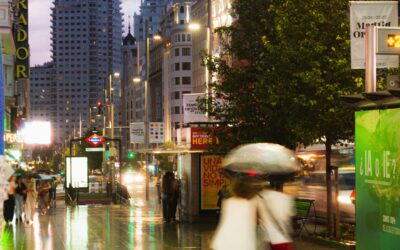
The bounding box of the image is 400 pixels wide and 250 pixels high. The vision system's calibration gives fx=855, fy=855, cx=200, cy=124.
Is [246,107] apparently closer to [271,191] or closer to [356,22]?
[356,22]

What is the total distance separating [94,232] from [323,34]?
30.1 feet

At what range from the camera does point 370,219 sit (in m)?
14.1

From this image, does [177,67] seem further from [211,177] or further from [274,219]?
[274,219]

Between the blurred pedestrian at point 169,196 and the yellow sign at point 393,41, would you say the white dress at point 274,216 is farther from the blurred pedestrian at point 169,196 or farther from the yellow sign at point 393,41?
the blurred pedestrian at point 169,196

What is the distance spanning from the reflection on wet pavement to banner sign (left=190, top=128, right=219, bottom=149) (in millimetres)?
2539

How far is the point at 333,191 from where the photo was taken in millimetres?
26562

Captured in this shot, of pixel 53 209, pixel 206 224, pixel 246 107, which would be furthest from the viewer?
pixel 53 209

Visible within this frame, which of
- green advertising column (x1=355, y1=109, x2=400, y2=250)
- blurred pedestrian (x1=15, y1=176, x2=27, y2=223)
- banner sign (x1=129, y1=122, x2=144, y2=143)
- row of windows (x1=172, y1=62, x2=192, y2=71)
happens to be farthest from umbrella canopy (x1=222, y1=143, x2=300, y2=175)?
row of windows (x1=172, y1=62, x2=192, y2=71)

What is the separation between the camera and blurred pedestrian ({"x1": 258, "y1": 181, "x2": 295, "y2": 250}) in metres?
7.81

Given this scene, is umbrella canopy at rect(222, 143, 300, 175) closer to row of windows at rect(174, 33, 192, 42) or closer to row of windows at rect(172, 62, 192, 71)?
row of windows at rect(172, 62, 192, 71)

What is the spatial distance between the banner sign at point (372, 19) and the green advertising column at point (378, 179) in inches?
80.0

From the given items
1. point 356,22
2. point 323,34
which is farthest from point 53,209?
point 356,22

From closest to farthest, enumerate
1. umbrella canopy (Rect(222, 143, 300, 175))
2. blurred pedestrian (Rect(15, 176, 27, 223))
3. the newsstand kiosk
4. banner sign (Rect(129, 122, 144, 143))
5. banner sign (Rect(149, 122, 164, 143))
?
umbrella canopy (Rect(222, 143, 300, 175)) < the newsstand kiosk < blurred pedestrian (Rect(15, 176, 27, 223)) < banner sign (Rect(129, 122, 144, 143)) < banner sign (Rect(149, 122, 164, 143))

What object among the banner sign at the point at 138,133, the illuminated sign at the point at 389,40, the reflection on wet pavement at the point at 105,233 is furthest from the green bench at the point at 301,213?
the banner sign at the point at 138,133
